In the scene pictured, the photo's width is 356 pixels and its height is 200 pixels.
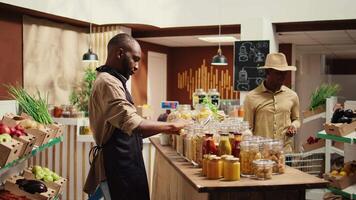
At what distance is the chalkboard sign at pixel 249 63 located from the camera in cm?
771

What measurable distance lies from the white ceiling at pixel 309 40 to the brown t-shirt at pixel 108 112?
6311mm

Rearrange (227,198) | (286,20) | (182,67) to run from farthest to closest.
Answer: (182,67), (286,20), (227,198)

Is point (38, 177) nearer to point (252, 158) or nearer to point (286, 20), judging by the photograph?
point (252, 158)

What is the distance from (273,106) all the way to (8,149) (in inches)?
94.8

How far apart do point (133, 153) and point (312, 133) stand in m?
8.64

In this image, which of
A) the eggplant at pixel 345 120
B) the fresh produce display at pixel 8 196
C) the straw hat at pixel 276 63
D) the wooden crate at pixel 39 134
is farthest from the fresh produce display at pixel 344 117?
the fresh produce display at pixel 8 196

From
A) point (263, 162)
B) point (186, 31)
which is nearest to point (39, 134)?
point (263, 162)

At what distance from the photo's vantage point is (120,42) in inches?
120

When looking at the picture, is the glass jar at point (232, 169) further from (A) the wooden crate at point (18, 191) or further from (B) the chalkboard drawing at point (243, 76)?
(B) the chalkboard drawing at point (243, 76)

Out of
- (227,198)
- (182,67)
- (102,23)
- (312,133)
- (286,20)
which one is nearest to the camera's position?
(227,198)

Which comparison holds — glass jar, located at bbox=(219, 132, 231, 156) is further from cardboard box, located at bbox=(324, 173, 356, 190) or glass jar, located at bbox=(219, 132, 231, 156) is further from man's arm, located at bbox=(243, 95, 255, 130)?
man's arm, located at bbox=(243, 95, 255, 130)

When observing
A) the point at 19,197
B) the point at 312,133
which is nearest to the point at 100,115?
the point at 19,197

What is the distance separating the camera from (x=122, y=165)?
3029 millimetres

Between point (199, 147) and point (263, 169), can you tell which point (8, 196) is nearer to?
point (199, 147)
